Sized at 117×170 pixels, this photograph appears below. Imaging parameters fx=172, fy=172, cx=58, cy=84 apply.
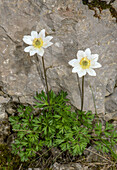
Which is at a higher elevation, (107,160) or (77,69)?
(77,69)

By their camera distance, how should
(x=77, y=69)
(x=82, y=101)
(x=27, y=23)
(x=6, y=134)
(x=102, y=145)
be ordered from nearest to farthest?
(x=77, y=69), (x=27, y=23), (x=82, y=101), (x=102, y=145), (x=6, y=134)

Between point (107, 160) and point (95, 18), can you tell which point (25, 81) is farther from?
point (107, 160)

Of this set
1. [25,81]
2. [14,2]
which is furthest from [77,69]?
[14,2]

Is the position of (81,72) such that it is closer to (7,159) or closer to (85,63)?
(85,63)

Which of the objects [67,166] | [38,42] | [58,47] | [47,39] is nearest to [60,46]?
[58,47]

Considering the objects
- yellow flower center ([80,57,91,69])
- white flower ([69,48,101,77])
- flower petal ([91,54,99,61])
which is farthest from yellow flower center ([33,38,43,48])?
flower petal ([91,54,99,61])

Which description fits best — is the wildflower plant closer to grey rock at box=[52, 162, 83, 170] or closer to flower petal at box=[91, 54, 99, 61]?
grey rock at box=[52, 162, 83, 170]
